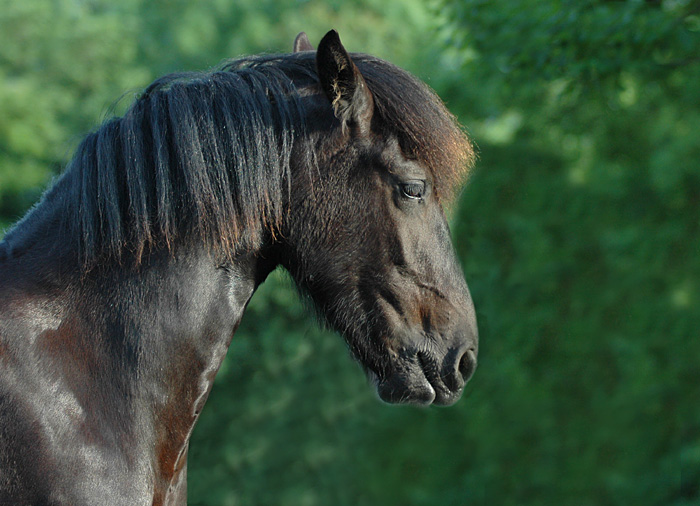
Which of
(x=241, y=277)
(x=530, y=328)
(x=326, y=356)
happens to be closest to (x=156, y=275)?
(x=241, y=277)

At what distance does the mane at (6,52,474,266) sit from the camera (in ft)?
6.96

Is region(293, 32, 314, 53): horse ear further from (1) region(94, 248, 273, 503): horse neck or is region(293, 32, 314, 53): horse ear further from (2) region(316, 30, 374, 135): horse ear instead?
(1) region(94, 248, 273, 503): horse neck

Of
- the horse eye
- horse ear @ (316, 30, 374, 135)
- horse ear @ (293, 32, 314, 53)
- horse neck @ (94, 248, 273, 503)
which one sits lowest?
horse neck @ (94, 248, 273, 503)

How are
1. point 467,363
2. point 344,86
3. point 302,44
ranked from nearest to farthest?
1. point 344,86
2. point 467,363
3. point 302,44

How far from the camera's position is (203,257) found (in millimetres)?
2148

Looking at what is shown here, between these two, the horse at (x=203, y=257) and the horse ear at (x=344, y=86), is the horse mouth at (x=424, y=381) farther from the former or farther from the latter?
the horse ear at (x=344, y=86)

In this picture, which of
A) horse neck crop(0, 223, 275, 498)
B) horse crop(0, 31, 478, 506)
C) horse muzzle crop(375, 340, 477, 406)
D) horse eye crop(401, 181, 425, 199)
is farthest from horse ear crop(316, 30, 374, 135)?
horse muzzle crop(375, 340, 477, 406)

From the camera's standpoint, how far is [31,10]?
11.7 m

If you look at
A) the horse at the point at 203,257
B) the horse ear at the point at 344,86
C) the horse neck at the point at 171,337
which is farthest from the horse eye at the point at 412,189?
the horse neck at the point at 171,337

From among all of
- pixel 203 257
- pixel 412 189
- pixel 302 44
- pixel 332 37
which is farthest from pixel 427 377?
pixel 302 44

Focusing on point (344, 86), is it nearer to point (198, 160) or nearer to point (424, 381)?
point (198, 160)

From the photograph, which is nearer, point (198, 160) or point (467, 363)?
point (198, 160)

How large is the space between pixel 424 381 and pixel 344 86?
1.00 metres

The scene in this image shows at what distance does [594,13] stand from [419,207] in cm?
302
